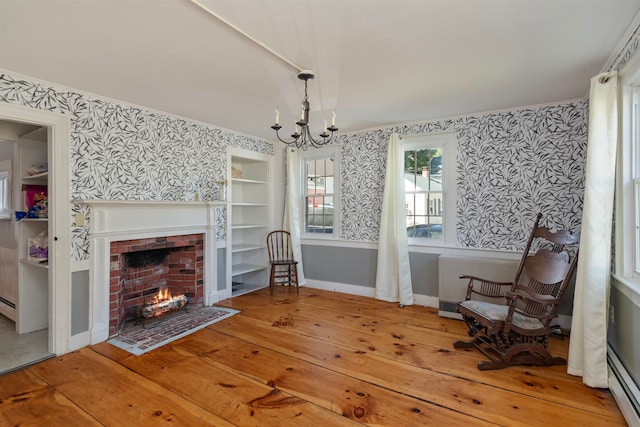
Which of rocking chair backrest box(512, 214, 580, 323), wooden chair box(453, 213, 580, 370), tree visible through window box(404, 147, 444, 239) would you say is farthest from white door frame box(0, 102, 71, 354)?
rocking chair backrest box(512, 214, 580, 323)

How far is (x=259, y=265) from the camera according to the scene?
5.09 meters

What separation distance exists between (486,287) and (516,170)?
4.47ft

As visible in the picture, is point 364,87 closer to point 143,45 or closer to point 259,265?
point 143,45

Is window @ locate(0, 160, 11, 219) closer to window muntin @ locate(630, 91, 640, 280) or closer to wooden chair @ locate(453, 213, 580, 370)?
wooden chair @ locate(453, 213, 580, 370)

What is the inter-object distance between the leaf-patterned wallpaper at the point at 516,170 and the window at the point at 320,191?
1.16 m

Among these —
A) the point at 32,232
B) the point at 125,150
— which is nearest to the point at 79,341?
the point at 32,232

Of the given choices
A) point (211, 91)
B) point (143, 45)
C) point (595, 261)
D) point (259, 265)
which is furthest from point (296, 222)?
point (595, 261)

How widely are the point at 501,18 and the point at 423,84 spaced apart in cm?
97

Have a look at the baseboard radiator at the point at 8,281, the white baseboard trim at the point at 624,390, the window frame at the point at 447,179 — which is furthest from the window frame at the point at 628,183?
the baseboard radiator at the point at 8,281

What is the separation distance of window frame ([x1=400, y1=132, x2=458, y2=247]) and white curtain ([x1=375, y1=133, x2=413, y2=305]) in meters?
0.17

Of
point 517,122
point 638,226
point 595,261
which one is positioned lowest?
point 595,261

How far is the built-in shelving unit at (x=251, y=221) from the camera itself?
503 cm

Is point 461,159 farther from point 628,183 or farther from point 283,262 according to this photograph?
point 283,262

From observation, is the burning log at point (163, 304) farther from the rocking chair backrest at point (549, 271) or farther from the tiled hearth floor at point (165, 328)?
the rocking chair backrest at point (549, 271)
